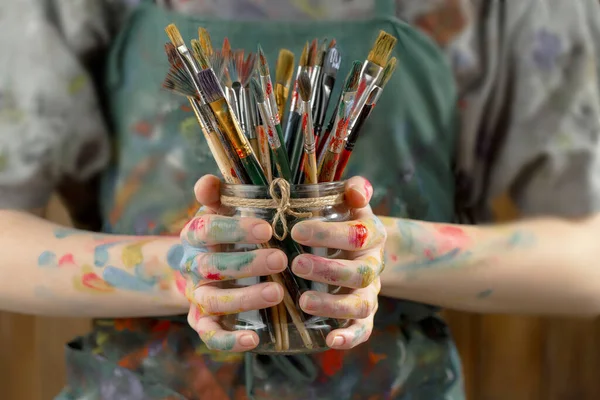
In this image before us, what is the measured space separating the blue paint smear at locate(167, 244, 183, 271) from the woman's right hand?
0.09 metres

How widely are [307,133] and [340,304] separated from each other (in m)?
0.11

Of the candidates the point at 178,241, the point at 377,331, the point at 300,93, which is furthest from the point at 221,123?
the point at 377,331

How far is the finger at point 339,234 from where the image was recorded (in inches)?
16.2

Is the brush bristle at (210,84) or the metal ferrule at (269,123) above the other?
the brush bristle at (210,84)

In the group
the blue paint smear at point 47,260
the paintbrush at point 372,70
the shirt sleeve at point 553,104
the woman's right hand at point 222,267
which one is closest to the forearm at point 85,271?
the blue paint smear at point 47,260

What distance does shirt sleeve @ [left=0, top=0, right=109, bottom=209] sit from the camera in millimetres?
568

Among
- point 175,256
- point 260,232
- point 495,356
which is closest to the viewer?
point 260,232

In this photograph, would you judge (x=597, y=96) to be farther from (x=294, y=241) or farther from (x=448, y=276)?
(x=294, y=241)

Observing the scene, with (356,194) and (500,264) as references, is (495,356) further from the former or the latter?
(356,194)

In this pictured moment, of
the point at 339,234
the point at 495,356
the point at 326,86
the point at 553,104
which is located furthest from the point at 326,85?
the point at 495,356

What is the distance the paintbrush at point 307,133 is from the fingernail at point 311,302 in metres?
0.07

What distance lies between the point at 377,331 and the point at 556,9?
0.33 metres

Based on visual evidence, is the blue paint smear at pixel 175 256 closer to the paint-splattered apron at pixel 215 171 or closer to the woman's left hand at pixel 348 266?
the paint-splattered apron at pixel 215 171

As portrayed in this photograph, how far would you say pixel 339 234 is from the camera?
422 millimetres
